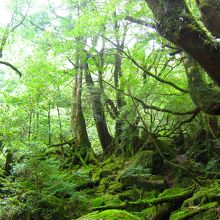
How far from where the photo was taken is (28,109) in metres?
12.6

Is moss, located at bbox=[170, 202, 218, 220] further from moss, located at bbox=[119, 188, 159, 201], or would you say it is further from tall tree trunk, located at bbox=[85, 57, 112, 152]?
tall tree trunk, located at bbox=[85, 57, 112, 152]

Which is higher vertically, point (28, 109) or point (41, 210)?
point (28, 109)

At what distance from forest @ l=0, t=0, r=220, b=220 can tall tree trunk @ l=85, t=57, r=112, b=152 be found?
45 millimetres

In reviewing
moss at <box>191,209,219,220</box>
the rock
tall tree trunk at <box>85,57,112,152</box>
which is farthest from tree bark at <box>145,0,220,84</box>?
tall tree trunk at <box>85,57,112,152</box>

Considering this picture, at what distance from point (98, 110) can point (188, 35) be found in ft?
29.0

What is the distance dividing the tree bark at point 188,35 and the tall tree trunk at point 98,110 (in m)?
7.53

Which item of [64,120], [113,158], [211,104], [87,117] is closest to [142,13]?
[211,104]

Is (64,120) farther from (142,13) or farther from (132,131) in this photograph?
(142,13)

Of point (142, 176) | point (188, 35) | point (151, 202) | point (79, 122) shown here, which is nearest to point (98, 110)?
point (79, 122)

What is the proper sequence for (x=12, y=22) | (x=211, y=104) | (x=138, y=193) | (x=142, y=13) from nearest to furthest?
(x=211, y=104), (x=142, y=13), (x=138, y=193), (x=12, y=22)

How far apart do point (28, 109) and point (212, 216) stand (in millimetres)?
8828

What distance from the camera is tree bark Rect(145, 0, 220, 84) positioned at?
4523mm

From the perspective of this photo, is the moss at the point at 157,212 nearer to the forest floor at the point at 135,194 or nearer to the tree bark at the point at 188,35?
the forest floor at the point at 135,194

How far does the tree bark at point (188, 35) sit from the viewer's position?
4523 millimetres
